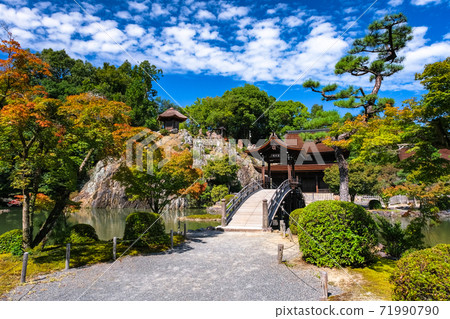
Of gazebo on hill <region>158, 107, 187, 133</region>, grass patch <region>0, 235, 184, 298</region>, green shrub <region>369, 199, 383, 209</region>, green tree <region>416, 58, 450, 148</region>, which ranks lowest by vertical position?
green shrub <region>369, 199, 383, 209</region>

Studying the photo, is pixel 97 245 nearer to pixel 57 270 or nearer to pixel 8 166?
pixel 57 270

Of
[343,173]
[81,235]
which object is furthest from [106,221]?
[343,173]

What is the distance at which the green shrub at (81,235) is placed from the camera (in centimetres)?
1074

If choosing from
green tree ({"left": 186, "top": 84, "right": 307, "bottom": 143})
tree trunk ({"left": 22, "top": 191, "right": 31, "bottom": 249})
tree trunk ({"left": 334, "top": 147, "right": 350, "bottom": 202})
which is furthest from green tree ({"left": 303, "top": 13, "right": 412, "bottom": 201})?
green tree ({"left": 186, "top": 84, "right": 307, "bottom": 143})

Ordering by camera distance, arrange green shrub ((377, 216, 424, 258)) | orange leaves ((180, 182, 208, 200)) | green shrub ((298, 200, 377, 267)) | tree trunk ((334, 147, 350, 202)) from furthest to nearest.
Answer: tree trunk ((334, 147, 350, 202))
orange leaves ((180, 182, 208, 200))
green shrub ((377, 216, 424, 258))
green shrub ((298, 200, 377, 267))

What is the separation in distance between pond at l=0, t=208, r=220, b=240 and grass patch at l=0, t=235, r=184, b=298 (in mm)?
5404

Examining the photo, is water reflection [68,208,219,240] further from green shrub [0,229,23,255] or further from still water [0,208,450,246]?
green shrub [0,229,23,255]

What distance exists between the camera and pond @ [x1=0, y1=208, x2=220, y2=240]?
65.5 ft

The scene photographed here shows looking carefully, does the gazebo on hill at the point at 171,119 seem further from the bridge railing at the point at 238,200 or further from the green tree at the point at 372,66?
the green tree at the point at 372,66

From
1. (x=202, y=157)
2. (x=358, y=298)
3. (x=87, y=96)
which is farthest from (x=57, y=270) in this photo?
(x=202, y=157)

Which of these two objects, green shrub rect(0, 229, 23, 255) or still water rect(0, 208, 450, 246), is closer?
green shrub rect(0, 229, 23, 255)

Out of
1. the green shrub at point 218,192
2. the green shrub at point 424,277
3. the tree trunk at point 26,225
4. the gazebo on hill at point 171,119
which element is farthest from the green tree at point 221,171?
the green shrub at point 424,277

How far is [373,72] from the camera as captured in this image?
1295cm

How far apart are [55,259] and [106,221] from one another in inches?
696
